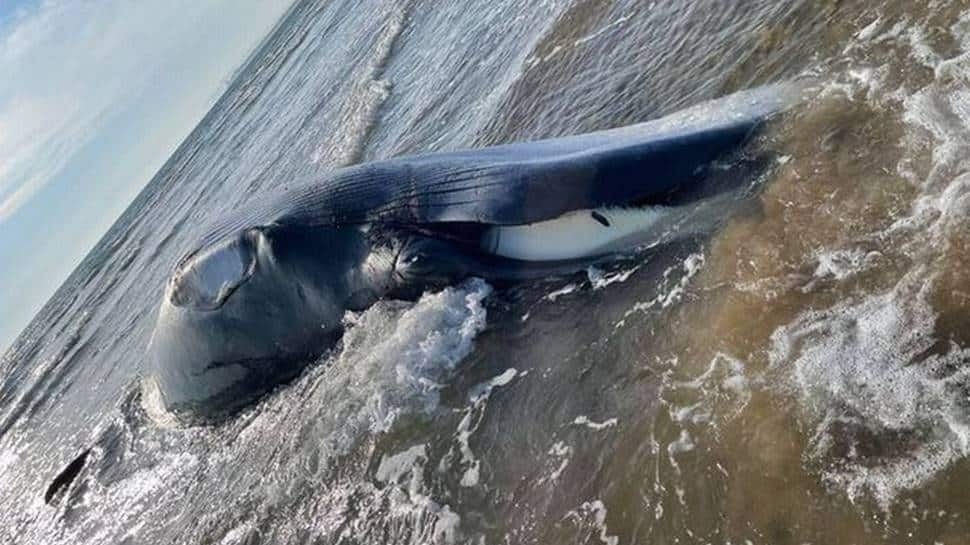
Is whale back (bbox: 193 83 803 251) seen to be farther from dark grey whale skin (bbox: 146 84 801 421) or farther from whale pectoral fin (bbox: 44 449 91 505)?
whale pectoral fin (bbox: 44 449 91 505)

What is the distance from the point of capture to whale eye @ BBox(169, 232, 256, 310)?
795 centimetres

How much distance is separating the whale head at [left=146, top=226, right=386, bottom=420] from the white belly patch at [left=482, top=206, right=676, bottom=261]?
110cm

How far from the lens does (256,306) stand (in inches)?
319

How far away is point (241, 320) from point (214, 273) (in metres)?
0.47

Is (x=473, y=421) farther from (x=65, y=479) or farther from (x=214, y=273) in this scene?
(x=65, y=479)

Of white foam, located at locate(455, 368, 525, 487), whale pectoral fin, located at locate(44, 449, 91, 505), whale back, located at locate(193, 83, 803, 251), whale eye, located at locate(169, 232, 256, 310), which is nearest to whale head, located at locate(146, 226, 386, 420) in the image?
whale eye, located at locate(169, 232, 256, 310)

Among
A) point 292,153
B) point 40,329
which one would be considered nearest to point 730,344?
point 292,153

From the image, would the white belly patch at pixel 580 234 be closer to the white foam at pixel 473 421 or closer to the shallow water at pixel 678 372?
the shallow water at pixel 678 372

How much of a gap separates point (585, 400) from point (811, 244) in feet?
5.81

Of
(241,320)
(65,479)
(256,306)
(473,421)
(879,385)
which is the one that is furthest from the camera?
(65,479)

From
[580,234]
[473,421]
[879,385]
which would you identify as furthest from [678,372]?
[473,421]

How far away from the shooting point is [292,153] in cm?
2139

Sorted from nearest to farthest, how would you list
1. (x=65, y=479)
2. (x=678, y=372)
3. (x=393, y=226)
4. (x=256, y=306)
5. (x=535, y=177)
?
1. (x=678, y=372)
2. (x=535, y=177)
3. (x=393, y=226)
4. (x=256, y=306)
5. (x=65, y=479)

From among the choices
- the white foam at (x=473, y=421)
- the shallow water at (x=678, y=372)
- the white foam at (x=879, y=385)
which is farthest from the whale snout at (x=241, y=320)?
the white foam at (x=879, y=385)
